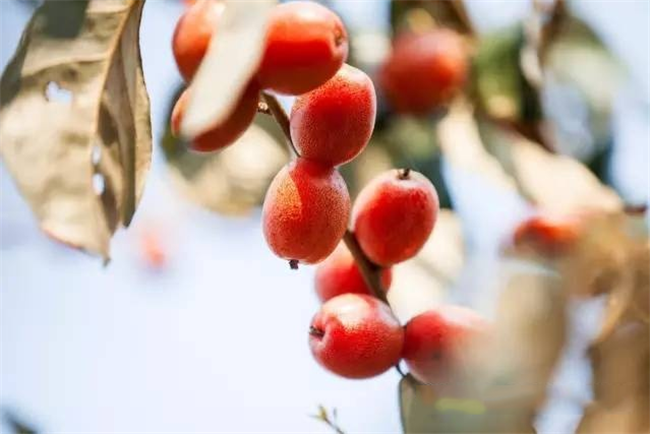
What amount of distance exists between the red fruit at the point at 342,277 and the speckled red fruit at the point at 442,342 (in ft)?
0.31

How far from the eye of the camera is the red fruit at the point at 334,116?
3.34ft

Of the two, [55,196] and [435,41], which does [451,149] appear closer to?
Answer: [435,41]

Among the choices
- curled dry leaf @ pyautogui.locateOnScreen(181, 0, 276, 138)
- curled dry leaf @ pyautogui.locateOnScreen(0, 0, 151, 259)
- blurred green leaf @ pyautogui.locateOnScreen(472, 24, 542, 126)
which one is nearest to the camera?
curled dry leaf @ pyautogui.locateOnScreen(181, 0, 276, 138)

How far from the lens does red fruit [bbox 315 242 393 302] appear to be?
1.28 metres

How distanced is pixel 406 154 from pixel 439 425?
81 centimetres

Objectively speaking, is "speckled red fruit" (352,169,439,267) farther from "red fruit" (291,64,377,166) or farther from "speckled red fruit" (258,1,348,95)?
"speckled red fruit" (258,1,348,95)

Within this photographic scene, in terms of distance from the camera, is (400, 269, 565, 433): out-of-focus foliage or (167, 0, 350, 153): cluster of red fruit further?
(400, 269, 565, 433): out-of-focus foliage

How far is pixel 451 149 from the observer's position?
6.16 ft

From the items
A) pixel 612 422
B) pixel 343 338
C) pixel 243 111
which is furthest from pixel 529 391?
pixel 243 111

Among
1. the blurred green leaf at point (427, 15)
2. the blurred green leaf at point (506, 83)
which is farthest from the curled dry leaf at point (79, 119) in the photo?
the blurred green leaf at point (427, 15)

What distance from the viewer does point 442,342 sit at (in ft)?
3.81

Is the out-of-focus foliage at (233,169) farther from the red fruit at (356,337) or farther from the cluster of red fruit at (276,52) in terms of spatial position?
the cluster of red fruit at (276,52)

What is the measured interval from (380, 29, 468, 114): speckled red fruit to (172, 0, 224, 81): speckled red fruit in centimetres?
107

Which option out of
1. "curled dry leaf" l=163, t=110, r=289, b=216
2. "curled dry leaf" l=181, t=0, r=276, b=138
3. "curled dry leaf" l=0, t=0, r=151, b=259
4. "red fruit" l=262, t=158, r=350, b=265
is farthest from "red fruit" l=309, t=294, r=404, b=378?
"curled dry leaf" l=163, t=110, r=289, b=216
